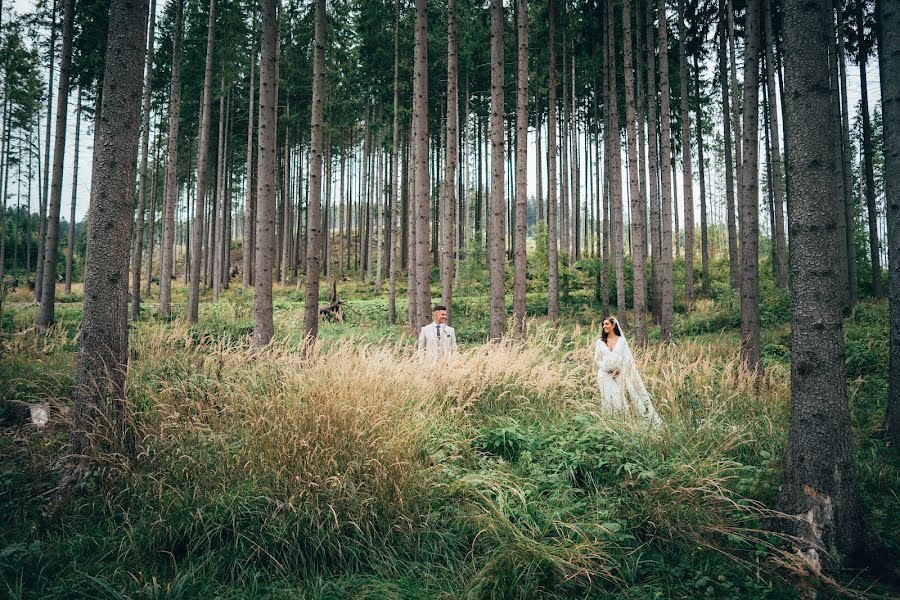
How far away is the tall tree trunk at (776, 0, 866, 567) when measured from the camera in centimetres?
305

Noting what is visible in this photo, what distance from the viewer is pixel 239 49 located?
21203mm

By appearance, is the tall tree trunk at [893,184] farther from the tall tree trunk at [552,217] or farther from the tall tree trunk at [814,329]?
the tall tree trunk at [552,217]

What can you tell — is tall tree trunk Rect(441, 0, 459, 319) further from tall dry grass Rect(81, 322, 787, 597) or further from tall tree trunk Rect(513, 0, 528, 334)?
tall dry grass Rect(81, 322, 787, 597)

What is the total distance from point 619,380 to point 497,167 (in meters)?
6.17

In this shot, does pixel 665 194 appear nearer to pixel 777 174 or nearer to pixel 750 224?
pixel 750 224

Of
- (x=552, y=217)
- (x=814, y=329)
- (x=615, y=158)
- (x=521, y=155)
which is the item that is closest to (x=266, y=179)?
(x=521, y=155)

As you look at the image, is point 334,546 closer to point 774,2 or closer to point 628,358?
point 628,358

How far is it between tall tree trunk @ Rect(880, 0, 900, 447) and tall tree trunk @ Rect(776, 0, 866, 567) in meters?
2.28

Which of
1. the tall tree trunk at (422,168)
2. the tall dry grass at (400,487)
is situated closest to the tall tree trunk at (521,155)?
the tall tree trunk at (422,168)

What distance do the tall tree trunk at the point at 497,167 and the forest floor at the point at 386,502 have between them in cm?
510

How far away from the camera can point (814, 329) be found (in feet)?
10.5

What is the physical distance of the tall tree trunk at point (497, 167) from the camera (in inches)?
391

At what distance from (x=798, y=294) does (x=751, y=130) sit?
287 inches

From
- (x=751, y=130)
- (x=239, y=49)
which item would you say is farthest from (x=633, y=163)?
(x=239, y=49)
